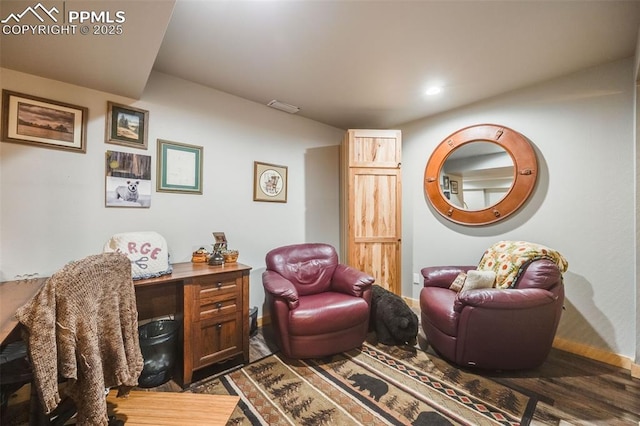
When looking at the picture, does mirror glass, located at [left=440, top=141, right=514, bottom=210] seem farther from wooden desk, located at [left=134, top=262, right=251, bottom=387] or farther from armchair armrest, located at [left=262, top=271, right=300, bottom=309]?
wooden desk, located at [left=134, top=262, right=251, bottom=387]

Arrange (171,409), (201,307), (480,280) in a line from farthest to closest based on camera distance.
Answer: (480,280), (201,307), (171,409)

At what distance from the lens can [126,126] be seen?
2.04 metres

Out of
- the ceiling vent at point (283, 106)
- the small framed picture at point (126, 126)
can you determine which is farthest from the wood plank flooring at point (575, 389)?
the ceiling vent at point (283, 106)

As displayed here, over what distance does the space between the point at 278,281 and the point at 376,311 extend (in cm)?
105

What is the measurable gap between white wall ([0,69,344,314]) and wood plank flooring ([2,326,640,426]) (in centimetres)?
123

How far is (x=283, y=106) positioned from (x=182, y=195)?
152 centimetres

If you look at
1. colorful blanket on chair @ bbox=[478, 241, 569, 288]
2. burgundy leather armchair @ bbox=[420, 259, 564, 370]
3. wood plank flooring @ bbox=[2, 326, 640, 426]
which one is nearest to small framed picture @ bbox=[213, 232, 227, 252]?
wood plank flooring @ bbox=[2, 326, 640, 426]

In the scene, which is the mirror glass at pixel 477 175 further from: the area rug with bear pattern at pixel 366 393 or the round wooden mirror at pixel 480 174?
the area rug with bear pattern at pixel 366 393

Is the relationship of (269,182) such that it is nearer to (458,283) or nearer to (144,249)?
(144,249)

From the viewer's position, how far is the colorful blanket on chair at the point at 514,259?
200 cm

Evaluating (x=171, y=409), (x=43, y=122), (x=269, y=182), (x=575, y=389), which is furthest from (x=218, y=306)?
(x=575, y=389)

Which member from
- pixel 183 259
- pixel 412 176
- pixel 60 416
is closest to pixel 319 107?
pixel 412 176

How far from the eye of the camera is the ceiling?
4.85ft

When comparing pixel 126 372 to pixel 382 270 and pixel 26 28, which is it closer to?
pixel 26 28
